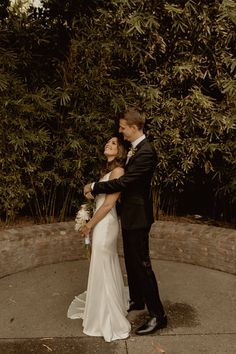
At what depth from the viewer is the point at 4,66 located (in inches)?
204

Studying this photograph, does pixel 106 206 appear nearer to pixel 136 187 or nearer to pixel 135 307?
pixel 136 187

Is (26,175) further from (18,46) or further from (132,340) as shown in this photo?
(132,340)

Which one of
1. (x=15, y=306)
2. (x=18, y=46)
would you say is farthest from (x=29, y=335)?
(x=18, y=46)

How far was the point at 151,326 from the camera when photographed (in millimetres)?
3701

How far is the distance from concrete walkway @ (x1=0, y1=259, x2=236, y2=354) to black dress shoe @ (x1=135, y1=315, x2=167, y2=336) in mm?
39

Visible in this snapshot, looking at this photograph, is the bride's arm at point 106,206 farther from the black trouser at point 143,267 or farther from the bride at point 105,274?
the black trouser at point 143,267

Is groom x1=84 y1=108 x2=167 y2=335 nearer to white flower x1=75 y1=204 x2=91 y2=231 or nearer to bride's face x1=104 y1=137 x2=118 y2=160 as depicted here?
bride's face x1=104 y1=137 x2=118 y2=160

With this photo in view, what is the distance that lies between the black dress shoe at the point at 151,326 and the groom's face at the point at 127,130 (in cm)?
141

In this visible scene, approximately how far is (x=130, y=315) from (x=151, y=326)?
39cm

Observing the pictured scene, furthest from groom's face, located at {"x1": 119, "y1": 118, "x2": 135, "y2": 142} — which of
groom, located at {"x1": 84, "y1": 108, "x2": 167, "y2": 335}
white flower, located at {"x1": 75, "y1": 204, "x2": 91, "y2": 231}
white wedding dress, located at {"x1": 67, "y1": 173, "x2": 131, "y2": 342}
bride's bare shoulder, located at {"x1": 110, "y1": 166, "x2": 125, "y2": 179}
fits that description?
white flower, located at {"x1": 75, "y1": 204, "x2": 91, "y2": 231}

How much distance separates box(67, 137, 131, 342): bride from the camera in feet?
12.1

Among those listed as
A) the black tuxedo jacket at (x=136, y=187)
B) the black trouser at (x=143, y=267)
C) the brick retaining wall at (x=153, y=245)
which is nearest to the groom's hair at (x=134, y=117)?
the black tuxedo jacket at (x=136, y=187)

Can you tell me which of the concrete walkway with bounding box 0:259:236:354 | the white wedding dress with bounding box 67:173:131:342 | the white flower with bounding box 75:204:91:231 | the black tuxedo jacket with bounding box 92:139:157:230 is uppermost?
the black tuxedo jacket with bounding box 92:139:157:230

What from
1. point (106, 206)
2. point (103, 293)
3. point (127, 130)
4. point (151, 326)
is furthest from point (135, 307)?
point (127, 130)
